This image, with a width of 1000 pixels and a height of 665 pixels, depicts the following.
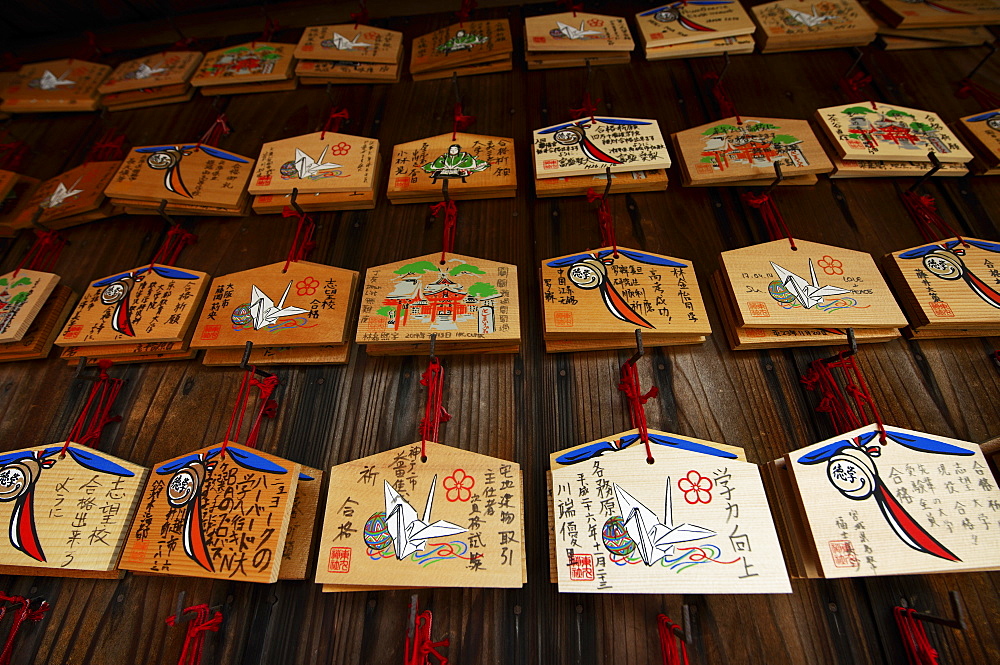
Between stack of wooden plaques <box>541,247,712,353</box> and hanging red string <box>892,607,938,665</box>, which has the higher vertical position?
stack of wooden plaques <box>541,247,712,353</box>

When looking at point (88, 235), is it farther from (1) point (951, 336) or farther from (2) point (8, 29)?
(1) point (951, 336)

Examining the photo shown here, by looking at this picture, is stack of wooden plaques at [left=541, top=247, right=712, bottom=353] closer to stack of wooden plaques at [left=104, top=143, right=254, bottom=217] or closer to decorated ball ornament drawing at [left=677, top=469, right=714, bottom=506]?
decorated ball ornament drawing at [left=677, top=469, right=714, bottom=506]

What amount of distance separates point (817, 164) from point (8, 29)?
13.1 ft

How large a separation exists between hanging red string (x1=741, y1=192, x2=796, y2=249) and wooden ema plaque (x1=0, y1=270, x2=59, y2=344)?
7.71ft

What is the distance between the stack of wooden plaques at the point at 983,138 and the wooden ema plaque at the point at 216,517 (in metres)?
2.35

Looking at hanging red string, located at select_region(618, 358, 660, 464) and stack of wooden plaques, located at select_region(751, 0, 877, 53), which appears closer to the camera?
hanging red string, located at select_region(618, 358, 660, 464)

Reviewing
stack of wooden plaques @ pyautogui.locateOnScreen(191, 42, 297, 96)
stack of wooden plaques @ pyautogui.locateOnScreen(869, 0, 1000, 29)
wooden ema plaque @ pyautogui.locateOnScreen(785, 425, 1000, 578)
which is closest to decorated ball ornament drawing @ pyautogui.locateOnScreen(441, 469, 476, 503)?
wooden ema plaque @ pyautogui.locateOnScreen(785, 425, 1000, 578)

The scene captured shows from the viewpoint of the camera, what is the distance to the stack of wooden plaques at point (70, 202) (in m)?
1.84

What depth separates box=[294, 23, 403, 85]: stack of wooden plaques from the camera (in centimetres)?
206

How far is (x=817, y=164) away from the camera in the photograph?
1589 millimetres

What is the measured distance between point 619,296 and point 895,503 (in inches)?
30.1

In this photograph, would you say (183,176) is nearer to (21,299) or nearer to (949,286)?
(21,299)

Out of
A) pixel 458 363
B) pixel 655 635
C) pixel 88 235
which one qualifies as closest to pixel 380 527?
pixel 458 363

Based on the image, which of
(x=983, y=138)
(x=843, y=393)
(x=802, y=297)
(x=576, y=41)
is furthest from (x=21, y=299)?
(x=983, y=138)
